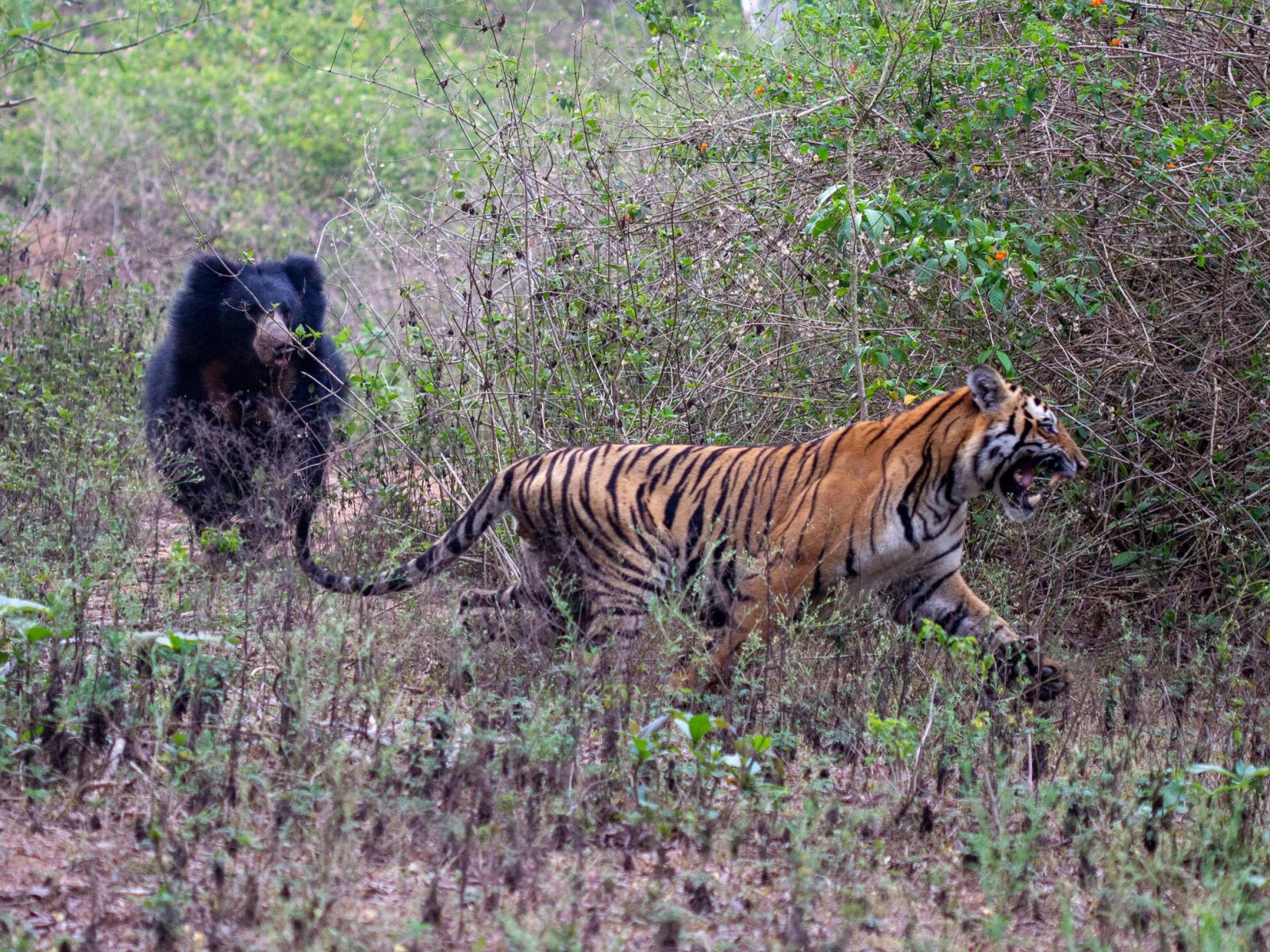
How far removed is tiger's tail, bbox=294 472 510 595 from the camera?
536 centimetres

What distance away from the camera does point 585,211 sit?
690cm

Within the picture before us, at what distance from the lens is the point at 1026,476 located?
17.9 ft

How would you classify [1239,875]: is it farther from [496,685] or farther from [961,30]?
[961,30]

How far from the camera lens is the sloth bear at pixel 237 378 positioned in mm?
7316

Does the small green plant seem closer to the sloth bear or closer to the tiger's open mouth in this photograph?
the tiger's open mouth

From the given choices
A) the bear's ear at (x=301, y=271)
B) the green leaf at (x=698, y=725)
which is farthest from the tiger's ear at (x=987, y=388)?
the bear's ear at (x=301, y=271)

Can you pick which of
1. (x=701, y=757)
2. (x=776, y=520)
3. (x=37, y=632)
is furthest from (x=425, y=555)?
(x=701, y=757)

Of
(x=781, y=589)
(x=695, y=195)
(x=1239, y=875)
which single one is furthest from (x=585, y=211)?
(x=1239, y=875)

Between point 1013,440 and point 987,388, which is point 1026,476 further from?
point 987,388

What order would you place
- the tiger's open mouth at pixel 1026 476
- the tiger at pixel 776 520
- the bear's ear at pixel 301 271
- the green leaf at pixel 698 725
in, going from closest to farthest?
the green leaf at pixel 698 725 < the tiger at pixel 776 520 < the tiger's open mouth at pixel 1026 476 < the bear's ear at pixel 301 271

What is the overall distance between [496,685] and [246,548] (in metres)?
2.08

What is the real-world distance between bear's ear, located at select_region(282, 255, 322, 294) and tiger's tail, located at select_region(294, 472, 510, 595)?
287 cm

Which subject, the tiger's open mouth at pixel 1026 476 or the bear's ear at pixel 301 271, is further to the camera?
the bear's ear at pixel 301 271

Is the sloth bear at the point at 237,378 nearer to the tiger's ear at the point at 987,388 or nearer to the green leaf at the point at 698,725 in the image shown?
the tiger's ear at the point at 987,388
